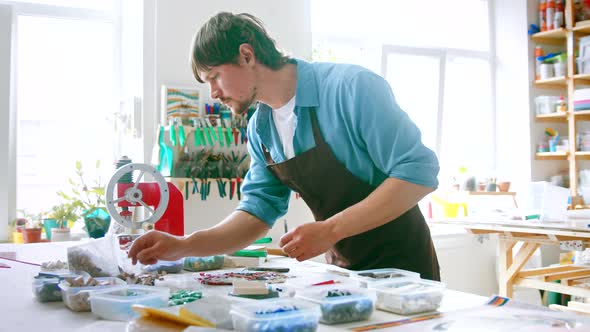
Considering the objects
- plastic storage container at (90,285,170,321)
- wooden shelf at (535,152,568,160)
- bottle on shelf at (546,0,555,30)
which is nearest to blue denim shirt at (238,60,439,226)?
plastic storage container at (90,285,170,321)

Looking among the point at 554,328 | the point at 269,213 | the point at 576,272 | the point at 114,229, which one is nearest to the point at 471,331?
the point at 554,328

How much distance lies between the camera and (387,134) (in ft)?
5.17

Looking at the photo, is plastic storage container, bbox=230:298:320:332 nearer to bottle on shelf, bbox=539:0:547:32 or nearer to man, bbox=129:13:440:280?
man, bbox=129:13:440:280

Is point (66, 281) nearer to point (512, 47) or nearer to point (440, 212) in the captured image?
point (440, 212)

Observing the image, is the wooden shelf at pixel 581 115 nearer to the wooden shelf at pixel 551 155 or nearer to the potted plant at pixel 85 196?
the wooden shelf at pixel 551 155

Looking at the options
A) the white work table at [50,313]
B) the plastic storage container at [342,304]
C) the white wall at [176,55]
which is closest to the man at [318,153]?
the white work table at [50,313]

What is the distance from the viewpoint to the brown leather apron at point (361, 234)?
5.82 ft

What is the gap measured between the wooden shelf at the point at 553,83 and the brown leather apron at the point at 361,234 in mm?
3853

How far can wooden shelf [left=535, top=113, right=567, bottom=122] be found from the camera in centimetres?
516

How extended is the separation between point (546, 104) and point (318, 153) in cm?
413

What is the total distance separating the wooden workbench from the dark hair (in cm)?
224

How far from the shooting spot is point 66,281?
1.32 metres

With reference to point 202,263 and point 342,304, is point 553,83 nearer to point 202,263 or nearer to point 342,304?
point 202,263

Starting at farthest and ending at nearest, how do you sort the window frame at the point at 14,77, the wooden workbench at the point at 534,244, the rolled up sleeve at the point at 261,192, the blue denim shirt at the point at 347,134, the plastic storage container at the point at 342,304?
1. the window frame at the point at 14,77
2. the wooden workbench at the point at 534,244
3. the rolled up sleeve at the point at 261,192
4. the blue denim shirt at the point at 347,134
5. the plastic storage container at the point at 342,304
